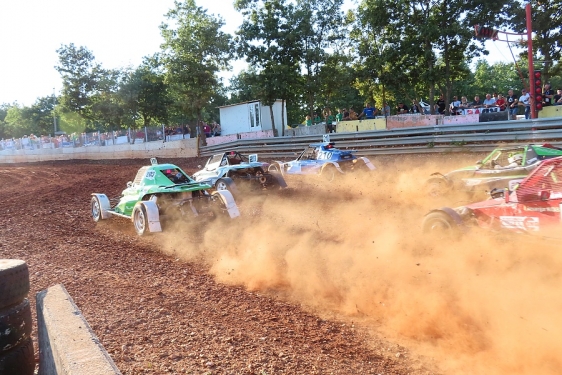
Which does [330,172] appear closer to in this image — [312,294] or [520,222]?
[520,222]

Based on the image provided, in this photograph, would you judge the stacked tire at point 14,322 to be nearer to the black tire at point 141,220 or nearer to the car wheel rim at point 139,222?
the black tire at point 141,220

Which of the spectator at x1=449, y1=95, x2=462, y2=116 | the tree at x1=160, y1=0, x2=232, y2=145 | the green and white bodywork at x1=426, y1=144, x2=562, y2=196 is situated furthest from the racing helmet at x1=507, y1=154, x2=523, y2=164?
the tree at x1=160, y1=0, x2=232, y2=145

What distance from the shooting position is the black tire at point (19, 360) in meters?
2.62

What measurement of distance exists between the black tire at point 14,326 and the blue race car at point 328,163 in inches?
421

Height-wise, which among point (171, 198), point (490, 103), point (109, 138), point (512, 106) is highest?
point (109, 138)

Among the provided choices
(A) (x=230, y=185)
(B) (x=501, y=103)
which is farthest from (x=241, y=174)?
(B) (x=501, y=103)

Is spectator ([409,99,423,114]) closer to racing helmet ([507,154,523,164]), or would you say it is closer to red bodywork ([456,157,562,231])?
racing helmet ([507,154,523,164])

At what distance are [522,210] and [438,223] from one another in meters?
1.09

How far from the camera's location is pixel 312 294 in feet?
16.6

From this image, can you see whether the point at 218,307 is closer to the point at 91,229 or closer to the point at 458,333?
the point at 458,333

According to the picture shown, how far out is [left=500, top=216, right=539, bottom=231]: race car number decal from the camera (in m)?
5.63

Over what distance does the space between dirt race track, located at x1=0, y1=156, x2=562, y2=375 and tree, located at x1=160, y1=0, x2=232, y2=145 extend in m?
20.0

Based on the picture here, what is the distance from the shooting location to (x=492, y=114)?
595 inches

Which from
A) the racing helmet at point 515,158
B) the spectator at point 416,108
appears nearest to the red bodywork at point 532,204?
the racing helmet at point 515,158
